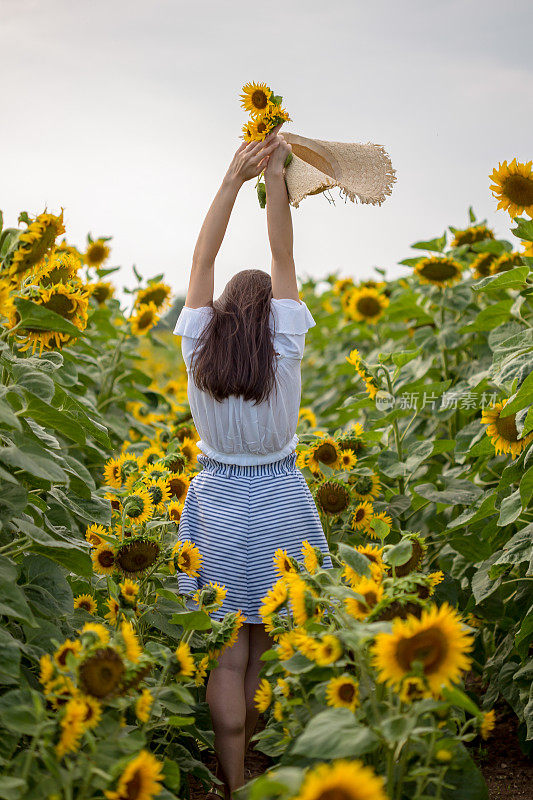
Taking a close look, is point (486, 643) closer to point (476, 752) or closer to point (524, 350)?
point (476, 752)

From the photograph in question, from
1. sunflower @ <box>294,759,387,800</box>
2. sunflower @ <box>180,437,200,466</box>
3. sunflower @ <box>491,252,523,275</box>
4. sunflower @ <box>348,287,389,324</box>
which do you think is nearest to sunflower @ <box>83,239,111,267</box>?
sunflower @ <box>348,287,389,324</box>

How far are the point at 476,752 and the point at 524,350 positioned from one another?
1.23 meters

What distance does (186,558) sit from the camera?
7.22ft

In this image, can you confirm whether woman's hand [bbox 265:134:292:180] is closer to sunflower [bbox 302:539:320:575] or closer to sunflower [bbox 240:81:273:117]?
sunflower [bbox 240:81:273:117]

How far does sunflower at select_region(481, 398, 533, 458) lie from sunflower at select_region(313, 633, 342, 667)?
49.7 inches

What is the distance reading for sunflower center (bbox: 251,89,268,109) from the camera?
7.63 feet

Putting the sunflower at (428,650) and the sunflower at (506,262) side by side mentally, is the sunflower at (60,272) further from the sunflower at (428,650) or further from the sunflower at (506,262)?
the sunflower at (506,262)

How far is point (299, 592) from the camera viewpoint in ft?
5.18

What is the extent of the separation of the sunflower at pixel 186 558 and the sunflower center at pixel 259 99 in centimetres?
118

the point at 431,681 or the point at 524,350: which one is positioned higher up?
the point at 524,350

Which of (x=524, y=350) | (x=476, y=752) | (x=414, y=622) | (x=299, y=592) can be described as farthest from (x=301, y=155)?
(x=476, y=752)

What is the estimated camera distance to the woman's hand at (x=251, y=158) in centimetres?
236

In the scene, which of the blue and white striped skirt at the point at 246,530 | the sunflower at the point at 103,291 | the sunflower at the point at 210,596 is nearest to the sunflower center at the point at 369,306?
the sunflower at the point at 103,291

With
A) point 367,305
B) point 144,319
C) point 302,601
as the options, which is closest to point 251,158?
point 302,601
